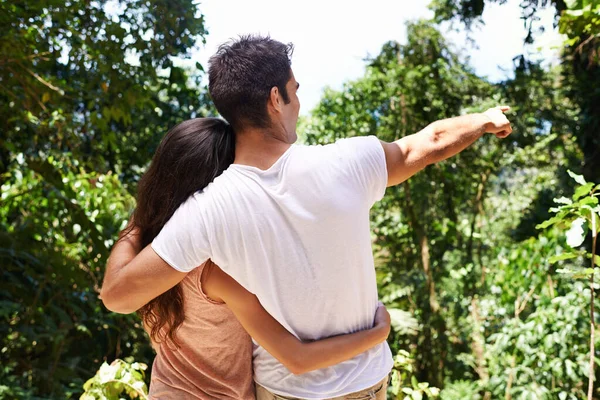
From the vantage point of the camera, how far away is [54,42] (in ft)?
11.1

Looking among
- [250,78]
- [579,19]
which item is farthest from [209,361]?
[579,19]

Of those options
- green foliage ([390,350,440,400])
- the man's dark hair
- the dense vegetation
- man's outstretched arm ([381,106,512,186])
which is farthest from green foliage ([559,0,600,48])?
the man's dark hair

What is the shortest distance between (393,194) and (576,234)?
4712 mm

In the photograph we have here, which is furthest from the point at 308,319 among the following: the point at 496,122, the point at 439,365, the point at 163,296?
the point at 439,365

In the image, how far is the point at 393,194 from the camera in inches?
252

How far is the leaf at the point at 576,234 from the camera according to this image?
1672 mm

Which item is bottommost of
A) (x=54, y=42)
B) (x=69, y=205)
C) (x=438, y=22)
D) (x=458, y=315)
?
(x=458, y=315)

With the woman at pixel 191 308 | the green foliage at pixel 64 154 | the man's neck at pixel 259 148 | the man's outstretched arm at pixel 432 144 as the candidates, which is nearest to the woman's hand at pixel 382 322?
the woman at pixel 191 308

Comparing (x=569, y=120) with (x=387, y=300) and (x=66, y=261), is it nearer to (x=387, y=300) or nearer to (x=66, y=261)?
(x=387, y=300)

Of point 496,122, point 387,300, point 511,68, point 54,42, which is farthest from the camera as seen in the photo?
point 387,300

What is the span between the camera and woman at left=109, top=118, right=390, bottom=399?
1.16m

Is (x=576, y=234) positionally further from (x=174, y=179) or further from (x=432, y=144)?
(x=174, y=179)

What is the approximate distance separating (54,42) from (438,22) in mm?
3683

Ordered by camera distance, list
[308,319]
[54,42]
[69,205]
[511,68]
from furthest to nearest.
Answer: [511,68] → [69,205] → [54,42] → [308,319]
